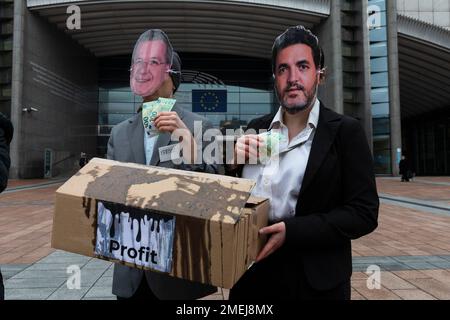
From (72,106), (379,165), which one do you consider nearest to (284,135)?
(379,165)

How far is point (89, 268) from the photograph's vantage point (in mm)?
4922

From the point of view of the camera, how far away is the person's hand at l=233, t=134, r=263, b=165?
1437 mm

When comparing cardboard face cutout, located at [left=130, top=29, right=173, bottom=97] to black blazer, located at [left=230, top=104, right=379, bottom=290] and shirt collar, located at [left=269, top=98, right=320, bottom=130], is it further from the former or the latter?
black blazer, located at [left=230, top=104, right=379, bottom=290]

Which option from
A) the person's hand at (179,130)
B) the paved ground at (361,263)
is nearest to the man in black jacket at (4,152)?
the person's hand at (179,130)

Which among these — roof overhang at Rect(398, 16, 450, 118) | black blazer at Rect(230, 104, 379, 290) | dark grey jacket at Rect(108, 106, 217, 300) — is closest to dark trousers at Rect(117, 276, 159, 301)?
dark grey jacket at Rect(108, 106, 217, 300)

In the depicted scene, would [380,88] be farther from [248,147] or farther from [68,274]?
[248,147]

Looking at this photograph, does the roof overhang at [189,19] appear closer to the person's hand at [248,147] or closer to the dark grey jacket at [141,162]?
the dark grey jacket at [141,162]

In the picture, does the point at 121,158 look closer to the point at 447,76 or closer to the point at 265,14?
the point at 265,14

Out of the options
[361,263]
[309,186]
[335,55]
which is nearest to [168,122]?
[309,186]

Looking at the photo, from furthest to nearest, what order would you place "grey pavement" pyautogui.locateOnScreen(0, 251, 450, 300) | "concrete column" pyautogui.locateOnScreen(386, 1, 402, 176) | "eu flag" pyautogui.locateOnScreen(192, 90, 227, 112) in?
"eu flag" pyautogui.locateOnScreen(192, 90, 227, 112) < "concrete column" pyautogui.locateOnScreen(386, 1, 402, 176) < "grey pavement" pyautogui.locateOnScreen(0, 251, 450, 300)

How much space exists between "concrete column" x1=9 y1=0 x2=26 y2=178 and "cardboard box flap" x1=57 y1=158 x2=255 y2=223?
25.1 meters

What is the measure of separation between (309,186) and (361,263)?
4068 millimetres

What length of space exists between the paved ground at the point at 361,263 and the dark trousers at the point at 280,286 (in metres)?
1.42

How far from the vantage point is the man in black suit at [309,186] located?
4.78ft
